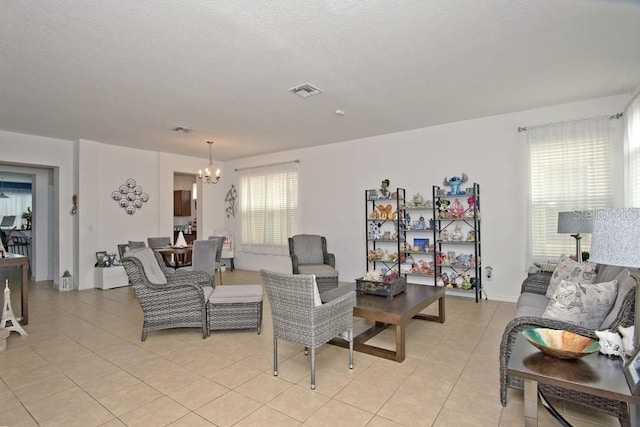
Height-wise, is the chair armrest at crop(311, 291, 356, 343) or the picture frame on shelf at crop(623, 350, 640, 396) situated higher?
the picture frame on shelf at crop(623, 350, 640, 396)

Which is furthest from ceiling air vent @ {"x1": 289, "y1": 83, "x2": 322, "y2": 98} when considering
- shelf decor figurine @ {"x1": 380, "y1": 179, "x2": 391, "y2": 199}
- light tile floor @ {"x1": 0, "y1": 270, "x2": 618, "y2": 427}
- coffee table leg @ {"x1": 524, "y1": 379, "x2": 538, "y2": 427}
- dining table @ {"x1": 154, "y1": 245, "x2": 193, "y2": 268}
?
dining table @ {"x1": 154, "y1": 245, "x2": 193, "y2": 268}

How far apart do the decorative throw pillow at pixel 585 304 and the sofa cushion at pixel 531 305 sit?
43 centimetres

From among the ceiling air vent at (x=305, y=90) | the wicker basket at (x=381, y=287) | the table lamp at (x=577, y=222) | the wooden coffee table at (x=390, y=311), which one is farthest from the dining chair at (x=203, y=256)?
the table lamp at (x=577, y=222)

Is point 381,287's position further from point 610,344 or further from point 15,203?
point 15,203

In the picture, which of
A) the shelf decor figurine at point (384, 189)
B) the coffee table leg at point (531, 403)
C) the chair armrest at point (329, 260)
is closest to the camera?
the coffee table leg at point (531, 403)

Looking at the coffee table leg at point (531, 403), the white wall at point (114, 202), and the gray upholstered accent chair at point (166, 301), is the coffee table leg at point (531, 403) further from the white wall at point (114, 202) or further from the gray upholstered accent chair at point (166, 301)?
the white wall at point (114, 202)

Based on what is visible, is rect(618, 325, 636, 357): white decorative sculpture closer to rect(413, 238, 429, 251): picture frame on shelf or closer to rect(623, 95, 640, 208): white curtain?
rect(623, 95, 640, 208): white curtain

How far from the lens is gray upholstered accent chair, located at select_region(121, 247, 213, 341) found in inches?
134

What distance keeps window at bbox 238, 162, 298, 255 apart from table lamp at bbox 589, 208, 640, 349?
232 inches

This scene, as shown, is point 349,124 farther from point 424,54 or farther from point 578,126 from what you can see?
point 578,126

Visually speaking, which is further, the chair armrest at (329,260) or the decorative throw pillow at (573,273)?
the chair armrest at (329,260)

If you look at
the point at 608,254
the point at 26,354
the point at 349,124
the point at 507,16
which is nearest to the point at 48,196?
the point at 26,354

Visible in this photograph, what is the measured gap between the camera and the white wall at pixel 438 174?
473 centimetres

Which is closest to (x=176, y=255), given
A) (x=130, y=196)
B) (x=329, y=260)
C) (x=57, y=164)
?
(x=130, y=196)
